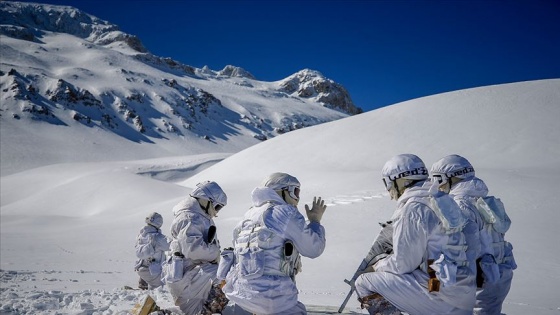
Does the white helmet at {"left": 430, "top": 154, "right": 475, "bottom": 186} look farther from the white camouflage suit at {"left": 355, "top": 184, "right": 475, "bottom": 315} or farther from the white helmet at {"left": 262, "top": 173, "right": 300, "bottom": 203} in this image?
the white helmet at {"left": 262, "top": 173, "right": 300, "bottom": 203}

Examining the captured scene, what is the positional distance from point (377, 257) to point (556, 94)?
23719 mm

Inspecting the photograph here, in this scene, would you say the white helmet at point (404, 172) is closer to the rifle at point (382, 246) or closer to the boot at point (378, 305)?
the rifle at point (382, 246)

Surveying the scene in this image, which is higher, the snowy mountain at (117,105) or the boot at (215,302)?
the snowy mountain at (117,105)

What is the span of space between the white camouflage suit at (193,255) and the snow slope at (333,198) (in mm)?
1263

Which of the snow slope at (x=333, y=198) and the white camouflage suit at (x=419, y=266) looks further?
the snow slope at (x=333, y=198)

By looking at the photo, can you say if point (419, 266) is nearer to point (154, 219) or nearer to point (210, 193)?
point (210, 193)

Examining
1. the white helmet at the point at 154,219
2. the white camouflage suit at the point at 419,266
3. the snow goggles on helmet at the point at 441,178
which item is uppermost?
the snow goggles on helmet at the point at 441,178

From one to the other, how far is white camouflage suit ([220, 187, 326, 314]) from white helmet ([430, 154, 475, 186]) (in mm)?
2029

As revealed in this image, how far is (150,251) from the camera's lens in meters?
7.84

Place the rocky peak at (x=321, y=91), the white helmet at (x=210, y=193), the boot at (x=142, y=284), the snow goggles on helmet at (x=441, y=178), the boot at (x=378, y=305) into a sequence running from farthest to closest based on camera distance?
the rocky peak at (x=321, y=91) < the boot at (x=142, y=284) < the white helmet at (x=210, y=193) < the snow goggles on helmet at (x=441, y=178) < the boot at (x=378, y=305)

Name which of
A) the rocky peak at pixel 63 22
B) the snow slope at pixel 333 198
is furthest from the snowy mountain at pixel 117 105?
the snow slope at pixel 333 198

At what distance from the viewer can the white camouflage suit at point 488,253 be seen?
4410 mm

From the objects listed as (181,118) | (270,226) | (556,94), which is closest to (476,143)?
(556,94)

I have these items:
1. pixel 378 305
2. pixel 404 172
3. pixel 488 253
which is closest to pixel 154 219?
pixel 378 305
